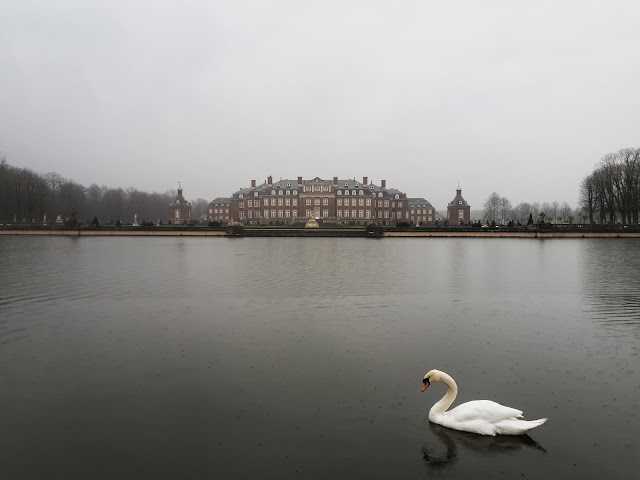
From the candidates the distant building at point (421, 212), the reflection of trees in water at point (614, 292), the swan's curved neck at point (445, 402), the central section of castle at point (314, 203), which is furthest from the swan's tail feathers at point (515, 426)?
the distant building at point (421, 212)

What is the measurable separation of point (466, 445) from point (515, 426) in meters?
0.67

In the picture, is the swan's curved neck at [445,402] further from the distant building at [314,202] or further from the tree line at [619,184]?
the distant building at [314,202]

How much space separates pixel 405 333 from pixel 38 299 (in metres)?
10.8

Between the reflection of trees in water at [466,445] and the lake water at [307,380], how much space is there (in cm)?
3

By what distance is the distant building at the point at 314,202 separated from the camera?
94.7m

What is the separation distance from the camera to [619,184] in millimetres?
60844

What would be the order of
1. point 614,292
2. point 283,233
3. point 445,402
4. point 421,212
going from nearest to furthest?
point 445,402 < point 614,292 < point 283,233 < point 421,212

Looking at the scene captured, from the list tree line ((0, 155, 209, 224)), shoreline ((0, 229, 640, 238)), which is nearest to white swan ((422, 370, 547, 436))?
shoreline ((0, 229, 640, 238))

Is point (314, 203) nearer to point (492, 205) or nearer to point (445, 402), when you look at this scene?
point (492, 205)

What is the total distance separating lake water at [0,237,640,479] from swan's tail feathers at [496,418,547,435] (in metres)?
0.14

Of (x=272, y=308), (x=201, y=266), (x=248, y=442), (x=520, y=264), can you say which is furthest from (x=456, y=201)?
(x=248, y=442)


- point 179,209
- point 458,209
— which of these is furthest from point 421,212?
point 179,209

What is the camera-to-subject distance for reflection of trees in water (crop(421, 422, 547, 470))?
492 centimetres

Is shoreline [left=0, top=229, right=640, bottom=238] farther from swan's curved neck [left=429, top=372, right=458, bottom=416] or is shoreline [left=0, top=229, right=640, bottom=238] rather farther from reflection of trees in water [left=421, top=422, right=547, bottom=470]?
reflection of trees in water [left=421, top=422, right=547, bottom=470]
